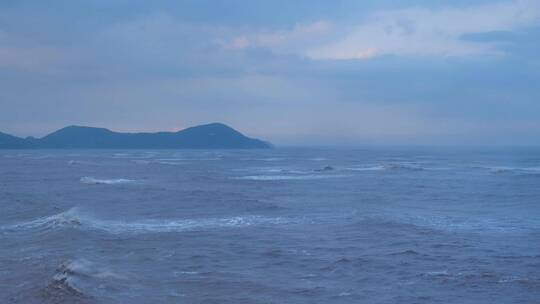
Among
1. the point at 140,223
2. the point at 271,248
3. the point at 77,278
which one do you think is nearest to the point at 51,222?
the point at 140,223

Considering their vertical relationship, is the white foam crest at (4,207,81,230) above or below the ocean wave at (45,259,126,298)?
above

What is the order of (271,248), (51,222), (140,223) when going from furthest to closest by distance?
(140,223), (51,222), (271,248)

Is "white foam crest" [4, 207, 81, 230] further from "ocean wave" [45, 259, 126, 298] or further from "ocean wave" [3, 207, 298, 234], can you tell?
"ocean wave" [45, 259, 126, 298]

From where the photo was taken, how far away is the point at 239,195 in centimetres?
4134

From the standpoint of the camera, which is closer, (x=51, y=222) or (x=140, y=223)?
(x=51, y=222)

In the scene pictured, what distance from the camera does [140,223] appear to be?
28.4 metres

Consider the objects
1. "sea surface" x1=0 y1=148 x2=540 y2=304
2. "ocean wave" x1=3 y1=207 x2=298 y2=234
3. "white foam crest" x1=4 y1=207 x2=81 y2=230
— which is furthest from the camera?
"white foam crest" x1=4 y1=207 x2=81 y2=230

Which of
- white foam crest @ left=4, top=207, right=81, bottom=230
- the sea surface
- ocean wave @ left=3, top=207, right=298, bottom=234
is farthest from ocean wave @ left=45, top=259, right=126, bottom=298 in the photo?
white foam crest @ left=4, top=207, right=81, bottom=230

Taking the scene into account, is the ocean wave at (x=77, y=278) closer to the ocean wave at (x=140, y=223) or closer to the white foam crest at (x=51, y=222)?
the ocean wave at (x=140, y=223)

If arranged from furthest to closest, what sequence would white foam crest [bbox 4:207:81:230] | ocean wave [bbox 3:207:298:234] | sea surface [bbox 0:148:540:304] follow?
1. white foam crest [bbox 4:207:81:230]
2. ocean wave [bbox 3:207:298:234]
3. sea surface [bbox 0:148:540:304]

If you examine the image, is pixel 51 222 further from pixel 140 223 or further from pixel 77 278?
pixel 77 278

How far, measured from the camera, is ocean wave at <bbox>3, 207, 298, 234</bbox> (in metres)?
26.6

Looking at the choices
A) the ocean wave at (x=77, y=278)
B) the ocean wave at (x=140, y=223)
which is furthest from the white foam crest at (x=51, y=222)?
the ocean wave at (x=77, y=278)

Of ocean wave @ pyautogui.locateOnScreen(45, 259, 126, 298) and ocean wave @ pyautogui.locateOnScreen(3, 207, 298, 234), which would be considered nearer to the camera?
ocean wave @ pyautogui.locateOnScreen(45, 259, 126, 298)
